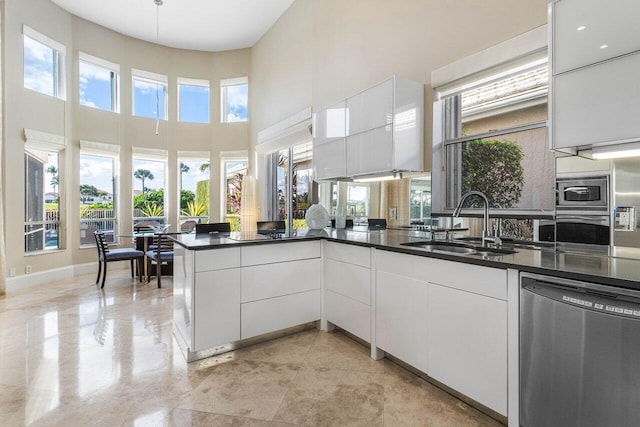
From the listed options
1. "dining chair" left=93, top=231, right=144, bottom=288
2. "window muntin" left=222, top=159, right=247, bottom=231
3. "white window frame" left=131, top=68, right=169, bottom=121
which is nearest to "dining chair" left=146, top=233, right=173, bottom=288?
"dining chair" left=93, top=231, right=144, bottom=288

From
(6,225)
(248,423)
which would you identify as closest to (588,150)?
(248,423)

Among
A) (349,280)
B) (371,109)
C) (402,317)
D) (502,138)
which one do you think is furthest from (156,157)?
(502,138)

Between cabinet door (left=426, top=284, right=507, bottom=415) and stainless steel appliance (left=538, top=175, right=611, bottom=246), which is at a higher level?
stainless steel appliance (left=538, top=175, right=611, bottom=246)

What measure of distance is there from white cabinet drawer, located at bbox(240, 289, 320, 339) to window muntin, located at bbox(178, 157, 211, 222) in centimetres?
469

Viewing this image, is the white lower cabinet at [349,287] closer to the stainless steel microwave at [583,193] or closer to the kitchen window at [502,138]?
the kitchen window at [502,138]

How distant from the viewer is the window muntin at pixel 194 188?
6676mm

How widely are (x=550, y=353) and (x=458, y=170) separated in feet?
5.30

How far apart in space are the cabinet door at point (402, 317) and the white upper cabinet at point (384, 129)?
41.4 inches

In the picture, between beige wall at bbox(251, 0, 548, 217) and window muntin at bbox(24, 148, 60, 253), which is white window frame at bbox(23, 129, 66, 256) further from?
beige wall at bbox(251, 0, 548, 217)

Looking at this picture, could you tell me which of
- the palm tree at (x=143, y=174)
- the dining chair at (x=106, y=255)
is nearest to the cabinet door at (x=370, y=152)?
the dining chair at (x=106, y=255)

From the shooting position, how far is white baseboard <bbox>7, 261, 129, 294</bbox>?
4.41 meters

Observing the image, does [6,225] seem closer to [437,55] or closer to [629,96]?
[437,55]

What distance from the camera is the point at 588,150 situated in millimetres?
1686

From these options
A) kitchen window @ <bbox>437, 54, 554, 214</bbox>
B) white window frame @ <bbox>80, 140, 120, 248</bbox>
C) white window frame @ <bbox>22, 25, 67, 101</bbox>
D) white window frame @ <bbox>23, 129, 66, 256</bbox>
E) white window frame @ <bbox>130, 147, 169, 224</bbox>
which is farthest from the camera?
white window frame @ <bbox>130, 147, 169, 224</bbox>
